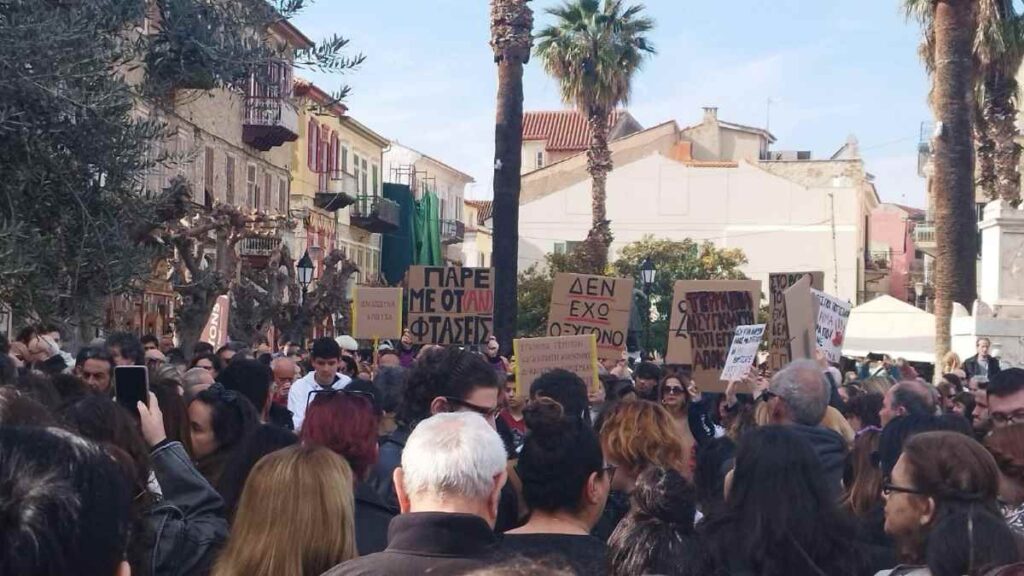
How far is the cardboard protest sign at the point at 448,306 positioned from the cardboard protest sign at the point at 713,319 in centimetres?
287

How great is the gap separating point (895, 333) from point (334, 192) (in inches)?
949

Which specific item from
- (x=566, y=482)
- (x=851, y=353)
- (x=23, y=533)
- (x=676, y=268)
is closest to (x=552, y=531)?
(x=566, y=482)

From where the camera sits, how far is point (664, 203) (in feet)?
211

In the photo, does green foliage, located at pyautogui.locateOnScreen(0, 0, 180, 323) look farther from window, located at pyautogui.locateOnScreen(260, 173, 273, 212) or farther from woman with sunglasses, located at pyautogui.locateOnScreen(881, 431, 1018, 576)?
window, located at pyautogui.locateOnScreen(260, 173, 273, 212)

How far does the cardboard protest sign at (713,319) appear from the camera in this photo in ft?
41.8

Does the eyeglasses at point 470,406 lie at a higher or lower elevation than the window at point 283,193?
lower

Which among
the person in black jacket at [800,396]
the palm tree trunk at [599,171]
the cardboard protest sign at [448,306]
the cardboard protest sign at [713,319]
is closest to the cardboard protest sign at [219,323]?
the cardboard protest sign at [448,306]

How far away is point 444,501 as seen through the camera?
3623mm

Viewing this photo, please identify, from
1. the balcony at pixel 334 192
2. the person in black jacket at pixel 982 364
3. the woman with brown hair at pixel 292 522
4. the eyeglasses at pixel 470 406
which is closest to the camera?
the woman with brown hair at pixel 292 522

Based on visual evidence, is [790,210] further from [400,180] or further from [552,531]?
[552,531]

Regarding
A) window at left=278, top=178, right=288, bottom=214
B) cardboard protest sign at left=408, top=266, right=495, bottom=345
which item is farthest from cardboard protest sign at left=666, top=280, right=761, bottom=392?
window at left=278, top=178, right=288, bottom=214

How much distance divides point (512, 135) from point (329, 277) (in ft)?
22.4

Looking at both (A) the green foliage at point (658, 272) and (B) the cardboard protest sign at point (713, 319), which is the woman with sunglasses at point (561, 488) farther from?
(A) the green foliage at point (658, 272)

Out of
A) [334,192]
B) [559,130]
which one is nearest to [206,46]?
[334,192]
